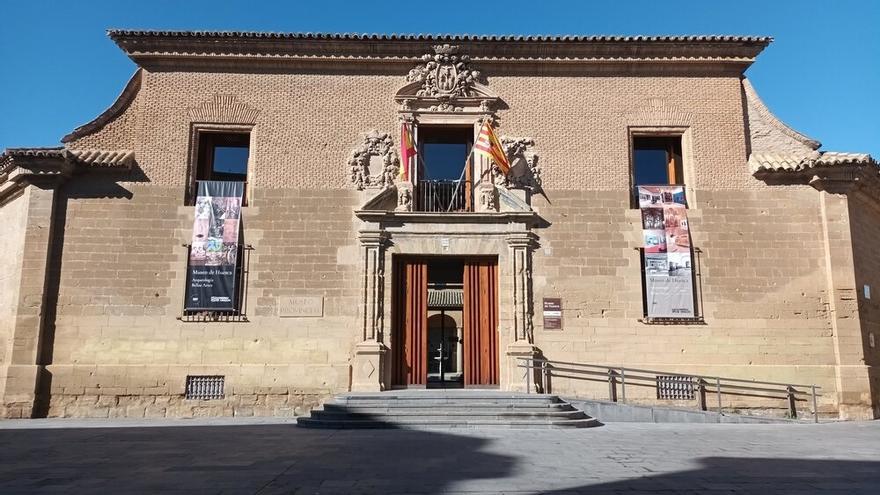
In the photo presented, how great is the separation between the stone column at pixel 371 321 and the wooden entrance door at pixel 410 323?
1.28 feet

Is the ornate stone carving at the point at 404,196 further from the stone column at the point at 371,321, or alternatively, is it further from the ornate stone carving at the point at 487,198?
the ornate stone carving at the point at 487,198

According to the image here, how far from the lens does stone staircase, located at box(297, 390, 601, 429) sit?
10.1 metres

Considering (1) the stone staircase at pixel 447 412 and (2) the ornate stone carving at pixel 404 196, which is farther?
(2) the ornate stone carving at pixel 404 196

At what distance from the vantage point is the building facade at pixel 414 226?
41.0 ft

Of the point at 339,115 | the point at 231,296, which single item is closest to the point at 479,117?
the point at 339,115

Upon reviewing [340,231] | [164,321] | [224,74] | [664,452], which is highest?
[224,74]

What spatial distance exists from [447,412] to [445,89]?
23.4 ft

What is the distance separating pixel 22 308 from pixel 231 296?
400cm

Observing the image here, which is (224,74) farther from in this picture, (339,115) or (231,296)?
(231,296)

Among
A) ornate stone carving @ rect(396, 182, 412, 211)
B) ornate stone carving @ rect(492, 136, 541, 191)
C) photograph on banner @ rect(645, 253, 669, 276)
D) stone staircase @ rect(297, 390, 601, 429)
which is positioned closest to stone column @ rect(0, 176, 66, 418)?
stone staircase @ rect(297, 390, 601, 429)

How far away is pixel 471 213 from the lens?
1313cm

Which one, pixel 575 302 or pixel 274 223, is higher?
pixel 274 223

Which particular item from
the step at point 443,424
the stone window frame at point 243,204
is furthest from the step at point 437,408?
the stone window frame at point 243,204

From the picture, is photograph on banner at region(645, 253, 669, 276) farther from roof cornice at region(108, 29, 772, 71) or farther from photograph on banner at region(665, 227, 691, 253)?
roof cornice at region(108, 29, 772, 71)
